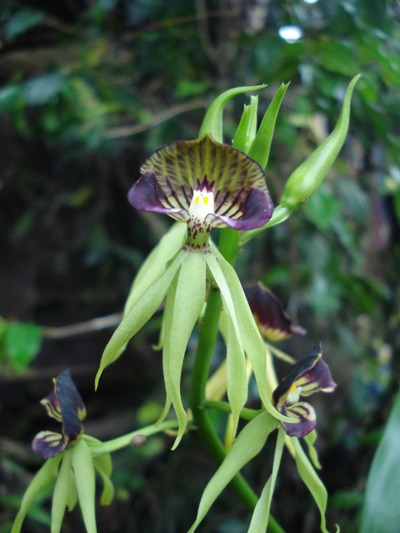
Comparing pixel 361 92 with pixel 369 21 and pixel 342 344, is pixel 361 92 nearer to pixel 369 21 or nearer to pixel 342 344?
pixel 369 21

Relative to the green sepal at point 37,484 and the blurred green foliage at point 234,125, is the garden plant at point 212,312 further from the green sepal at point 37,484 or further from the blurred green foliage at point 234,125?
the blurred green foliage at point 234,125

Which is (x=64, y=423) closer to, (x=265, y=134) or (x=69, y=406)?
(x=69, y=406)

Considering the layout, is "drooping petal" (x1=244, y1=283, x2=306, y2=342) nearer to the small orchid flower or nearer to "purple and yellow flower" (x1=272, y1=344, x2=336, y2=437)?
"purple and yellow flower" (x1=272, y1=344, x2=336, y2=437)

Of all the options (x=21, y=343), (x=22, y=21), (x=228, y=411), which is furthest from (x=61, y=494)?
(x=22, y=21)

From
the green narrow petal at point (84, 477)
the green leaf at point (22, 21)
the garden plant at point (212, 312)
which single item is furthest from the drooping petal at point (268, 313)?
the green leaf at point (22, 21)

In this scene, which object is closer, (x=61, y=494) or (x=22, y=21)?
(x=61, y=494)

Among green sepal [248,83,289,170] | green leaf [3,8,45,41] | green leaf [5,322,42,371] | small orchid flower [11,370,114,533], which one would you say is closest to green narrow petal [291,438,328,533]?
small orchid flower [11,370,114,533]

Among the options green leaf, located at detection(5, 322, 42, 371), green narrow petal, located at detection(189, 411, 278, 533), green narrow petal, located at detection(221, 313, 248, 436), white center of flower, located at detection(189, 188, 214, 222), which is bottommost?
green leaf, located at detection(5, 322, 42, 371)
